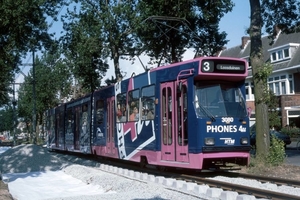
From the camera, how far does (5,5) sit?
15.3 metres

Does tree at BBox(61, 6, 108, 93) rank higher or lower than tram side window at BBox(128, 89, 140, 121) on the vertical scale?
higher

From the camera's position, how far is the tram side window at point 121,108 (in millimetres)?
16250

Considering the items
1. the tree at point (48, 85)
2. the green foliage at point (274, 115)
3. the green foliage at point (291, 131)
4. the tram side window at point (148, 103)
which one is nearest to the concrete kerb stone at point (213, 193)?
the tram side window at point (148, 103)

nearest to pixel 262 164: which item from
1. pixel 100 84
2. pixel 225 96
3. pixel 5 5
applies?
pixel 225 96

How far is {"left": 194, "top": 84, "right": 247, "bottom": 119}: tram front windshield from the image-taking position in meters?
12.2

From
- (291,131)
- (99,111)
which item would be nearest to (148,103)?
(99,111)

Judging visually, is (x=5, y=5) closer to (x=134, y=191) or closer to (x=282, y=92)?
(x=134, y=191)

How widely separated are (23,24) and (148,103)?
5.51 m

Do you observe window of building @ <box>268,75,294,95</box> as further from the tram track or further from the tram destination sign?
the tram destination sign

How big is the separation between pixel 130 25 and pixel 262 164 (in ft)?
46.9

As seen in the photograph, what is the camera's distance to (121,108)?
1658 cm

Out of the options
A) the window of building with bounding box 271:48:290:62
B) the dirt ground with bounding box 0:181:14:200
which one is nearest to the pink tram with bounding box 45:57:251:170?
the dirt ground with bounding box 0:181:14:200

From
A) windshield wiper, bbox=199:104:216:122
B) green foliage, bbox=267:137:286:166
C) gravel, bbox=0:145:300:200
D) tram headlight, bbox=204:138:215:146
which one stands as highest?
windshield wiper, bbox=199:104:216:122

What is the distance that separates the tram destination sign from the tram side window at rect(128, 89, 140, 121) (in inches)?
134
